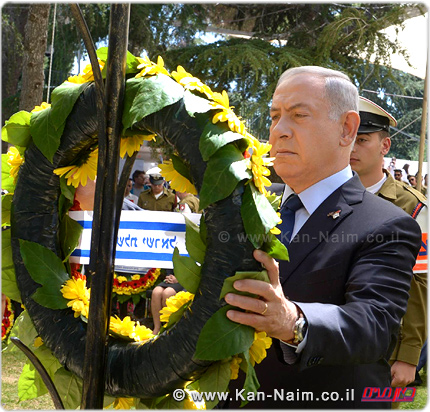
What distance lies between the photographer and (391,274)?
5.19 feet

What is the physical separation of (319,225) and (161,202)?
5792 mm

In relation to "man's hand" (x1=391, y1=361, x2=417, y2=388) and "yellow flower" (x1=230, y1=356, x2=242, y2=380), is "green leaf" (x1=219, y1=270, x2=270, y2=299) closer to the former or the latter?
"yellow flower" (x1=230, y1=356, x2=242, y2=380)

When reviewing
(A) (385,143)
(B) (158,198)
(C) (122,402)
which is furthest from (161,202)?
(C) (122,402)

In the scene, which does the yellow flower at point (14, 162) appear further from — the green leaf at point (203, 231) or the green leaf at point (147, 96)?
the green leaf at point (203, 231)

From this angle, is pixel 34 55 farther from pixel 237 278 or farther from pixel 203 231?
pixel 237 278

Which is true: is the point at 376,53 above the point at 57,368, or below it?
above

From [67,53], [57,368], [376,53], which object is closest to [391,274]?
[57,368]

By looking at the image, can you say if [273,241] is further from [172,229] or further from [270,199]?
[172,229]

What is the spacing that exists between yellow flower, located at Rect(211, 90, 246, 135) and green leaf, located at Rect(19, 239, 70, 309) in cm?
61

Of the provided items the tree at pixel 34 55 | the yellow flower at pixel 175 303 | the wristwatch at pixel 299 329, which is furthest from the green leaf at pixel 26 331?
the tree at pixel 34 55

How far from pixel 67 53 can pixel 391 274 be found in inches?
404

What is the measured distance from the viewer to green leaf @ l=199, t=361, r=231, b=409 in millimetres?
1289

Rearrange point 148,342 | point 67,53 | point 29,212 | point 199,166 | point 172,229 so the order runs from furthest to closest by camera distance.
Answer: point 67,53 → point 172,229 → point 29,212 → point 148,342 → point 199,166

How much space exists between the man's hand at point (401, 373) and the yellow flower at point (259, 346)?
1.77m
